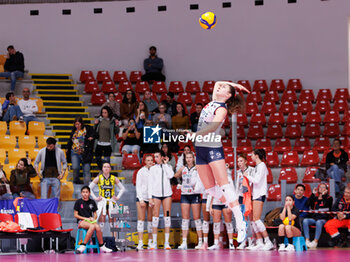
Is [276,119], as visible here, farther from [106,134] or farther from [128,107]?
[106,134]

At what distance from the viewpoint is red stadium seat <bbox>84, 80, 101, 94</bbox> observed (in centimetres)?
2047

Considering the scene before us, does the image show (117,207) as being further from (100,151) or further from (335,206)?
(335,206)

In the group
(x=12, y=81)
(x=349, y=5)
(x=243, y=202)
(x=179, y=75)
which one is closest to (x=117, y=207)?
(x=243, y=202)

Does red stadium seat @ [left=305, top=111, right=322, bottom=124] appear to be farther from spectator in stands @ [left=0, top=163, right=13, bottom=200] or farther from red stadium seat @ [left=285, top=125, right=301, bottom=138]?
spectator in stands @ [left=0, top=163, right=13, bottom=200]

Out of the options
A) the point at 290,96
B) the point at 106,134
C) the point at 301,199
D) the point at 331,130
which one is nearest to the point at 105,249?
the point at 106,134

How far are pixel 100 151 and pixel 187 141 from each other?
3.47m

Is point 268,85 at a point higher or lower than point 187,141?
higher

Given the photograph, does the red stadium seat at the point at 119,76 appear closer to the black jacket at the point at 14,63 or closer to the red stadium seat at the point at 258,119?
the black jacket at the point at 14,63

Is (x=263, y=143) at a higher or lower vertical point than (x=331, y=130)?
lower

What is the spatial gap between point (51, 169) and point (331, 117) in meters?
9.49

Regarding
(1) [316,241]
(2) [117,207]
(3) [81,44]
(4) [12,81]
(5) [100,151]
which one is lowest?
(1) [316,241]

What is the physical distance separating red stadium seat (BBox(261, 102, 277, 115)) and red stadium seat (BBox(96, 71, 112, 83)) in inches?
213

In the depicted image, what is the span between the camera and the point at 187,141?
17.0 metres

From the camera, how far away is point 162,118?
1625 centimetres
